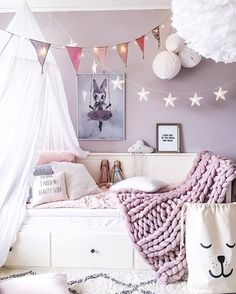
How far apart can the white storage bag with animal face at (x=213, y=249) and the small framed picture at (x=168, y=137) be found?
4.01 ft

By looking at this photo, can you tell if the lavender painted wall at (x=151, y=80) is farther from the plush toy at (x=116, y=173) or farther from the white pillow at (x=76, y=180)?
the white pillow at (x=76, y=180)

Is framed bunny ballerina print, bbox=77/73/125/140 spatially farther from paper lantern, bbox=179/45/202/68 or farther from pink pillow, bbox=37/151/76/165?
paper lantern, bbox=179/45/202/68

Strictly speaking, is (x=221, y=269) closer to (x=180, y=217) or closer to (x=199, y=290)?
(x=199, y=290)

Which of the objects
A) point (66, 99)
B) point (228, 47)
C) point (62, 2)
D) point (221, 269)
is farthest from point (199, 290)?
point (62, 2)

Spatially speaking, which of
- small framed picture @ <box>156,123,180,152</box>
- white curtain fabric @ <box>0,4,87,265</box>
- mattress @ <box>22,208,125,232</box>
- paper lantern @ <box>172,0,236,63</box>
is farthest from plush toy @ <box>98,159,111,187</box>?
paper lantern @ <box>172,0,236,63</box>

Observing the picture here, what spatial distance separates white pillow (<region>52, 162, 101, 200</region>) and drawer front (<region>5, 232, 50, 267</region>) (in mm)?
438

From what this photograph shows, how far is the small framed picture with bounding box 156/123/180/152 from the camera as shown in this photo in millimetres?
3576

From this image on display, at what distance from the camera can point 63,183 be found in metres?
3.05

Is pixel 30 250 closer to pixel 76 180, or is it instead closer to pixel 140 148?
pixel 76 180

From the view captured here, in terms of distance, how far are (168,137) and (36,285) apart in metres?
1.95

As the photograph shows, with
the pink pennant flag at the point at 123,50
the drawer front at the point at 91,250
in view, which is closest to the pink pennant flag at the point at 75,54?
the pink pennant flag at the point at 123,50

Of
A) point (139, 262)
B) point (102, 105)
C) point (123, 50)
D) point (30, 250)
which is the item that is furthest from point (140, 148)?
point (30, 250)

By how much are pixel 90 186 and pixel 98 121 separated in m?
0.74

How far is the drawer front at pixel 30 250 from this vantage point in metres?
2.79
